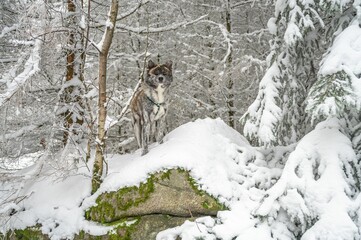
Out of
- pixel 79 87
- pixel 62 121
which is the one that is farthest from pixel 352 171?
pixel 79 87

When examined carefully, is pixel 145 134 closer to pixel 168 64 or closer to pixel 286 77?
pixel 168 64

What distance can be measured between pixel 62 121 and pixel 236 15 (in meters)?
8.35

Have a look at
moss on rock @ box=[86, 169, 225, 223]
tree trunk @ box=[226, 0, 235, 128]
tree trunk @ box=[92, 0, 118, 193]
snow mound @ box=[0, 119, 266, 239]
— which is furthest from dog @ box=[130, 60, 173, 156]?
tree trunk @ box=[226, 0, 235, 128]

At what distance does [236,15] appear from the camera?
44.0ft

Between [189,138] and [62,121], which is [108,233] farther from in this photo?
[62,121]

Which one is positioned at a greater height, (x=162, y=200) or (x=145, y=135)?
(x=145, y=135)

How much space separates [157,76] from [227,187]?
2.24m

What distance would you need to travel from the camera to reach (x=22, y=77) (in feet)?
18.0

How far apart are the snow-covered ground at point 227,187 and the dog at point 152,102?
294mm

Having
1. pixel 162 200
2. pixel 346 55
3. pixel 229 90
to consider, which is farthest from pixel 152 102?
pixel 229 90

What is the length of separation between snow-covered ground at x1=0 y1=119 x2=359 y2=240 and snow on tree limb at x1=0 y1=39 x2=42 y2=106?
4.32 ft

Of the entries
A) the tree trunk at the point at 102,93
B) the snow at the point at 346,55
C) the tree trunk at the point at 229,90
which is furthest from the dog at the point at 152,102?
the tree trunk at the point at 229,90

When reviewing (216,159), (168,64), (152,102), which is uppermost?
(168,64)

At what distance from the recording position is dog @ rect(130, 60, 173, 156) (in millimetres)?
6566
